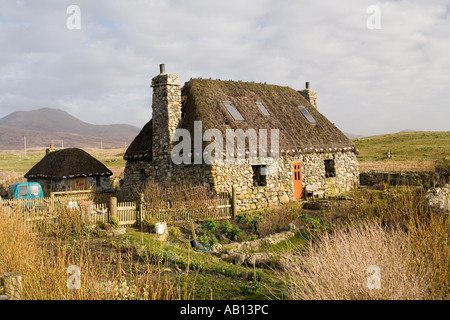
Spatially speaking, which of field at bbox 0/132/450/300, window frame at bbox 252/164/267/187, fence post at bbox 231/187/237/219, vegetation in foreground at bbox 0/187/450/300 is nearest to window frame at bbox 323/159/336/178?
window frame at bbox 252/164/267/187

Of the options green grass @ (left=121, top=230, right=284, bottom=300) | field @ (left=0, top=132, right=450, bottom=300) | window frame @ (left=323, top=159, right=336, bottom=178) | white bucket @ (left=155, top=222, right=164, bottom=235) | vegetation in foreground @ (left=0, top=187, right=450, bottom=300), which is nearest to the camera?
vegetation in foreground @ (left=0, top=187, right=450, bottom=300)

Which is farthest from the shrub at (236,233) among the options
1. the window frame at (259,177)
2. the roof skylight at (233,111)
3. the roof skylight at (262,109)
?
the roof skylight at (262,109)

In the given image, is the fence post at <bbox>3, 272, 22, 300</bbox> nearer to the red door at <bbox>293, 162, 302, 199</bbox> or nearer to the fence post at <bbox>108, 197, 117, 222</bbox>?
the fence post at <bbox>108, 197, 117, 222</bbox>

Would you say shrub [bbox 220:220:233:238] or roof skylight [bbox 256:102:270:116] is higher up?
roof skylight [bbox 256:102:270:116]

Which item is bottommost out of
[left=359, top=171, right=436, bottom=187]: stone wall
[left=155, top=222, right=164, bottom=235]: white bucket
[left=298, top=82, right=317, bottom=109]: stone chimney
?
[left=155, top=222, right=164, bottom=235]: white bucket

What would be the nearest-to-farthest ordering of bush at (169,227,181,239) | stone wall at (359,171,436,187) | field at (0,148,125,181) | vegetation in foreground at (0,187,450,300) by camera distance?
A: vegetation in foreground at (0,187,450,300)
bush at (169,227,181,239)
stone wall at (359,171,436,187)
field at (0,148,125,181)

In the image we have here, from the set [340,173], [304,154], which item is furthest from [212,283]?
[340,173]

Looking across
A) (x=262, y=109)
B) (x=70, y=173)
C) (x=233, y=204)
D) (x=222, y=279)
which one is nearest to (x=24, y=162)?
(x=70, y=173)

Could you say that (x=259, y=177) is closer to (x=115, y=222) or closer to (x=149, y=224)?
(x=149, y=224)

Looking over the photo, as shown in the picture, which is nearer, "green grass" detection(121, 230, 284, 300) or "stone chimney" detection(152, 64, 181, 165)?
"green grass" detection(121, 230, 284, 300)

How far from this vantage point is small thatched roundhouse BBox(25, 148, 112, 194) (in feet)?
69.3

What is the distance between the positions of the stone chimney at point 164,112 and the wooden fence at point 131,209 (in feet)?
13.2

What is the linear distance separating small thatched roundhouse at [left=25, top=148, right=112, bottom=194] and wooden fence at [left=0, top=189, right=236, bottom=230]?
495 cm

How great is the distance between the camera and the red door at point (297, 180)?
21.0 m
